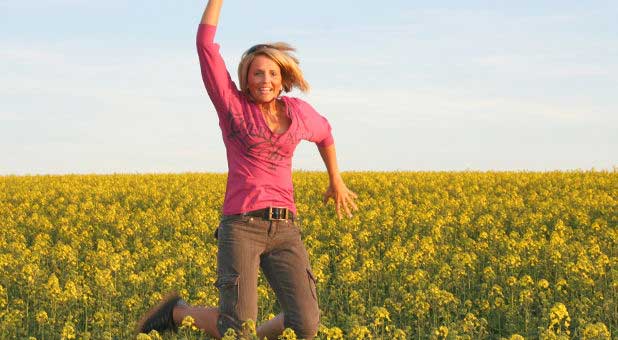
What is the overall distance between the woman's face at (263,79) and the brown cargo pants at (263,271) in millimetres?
973

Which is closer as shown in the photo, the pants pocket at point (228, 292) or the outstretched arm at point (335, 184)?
the pants pocket at point (228, 292)

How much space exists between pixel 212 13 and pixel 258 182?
4.39ft

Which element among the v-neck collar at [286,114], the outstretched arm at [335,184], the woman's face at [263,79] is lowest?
the outstretched arm at [335,184]

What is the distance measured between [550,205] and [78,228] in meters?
11.6

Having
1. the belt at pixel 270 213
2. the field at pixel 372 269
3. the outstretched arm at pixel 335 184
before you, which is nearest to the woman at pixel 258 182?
the belt at pixel 270 213

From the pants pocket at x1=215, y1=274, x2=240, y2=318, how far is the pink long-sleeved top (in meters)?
0.50

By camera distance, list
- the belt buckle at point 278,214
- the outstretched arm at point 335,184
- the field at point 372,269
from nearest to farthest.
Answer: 1. the belt buckle at point 278,214
2. the outstretched arm at point 335,184
3. the field at point 372,269

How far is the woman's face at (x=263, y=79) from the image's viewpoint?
6336mm

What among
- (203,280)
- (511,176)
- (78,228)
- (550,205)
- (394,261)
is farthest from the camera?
(511,176)

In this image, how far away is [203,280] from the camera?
37.9 ft

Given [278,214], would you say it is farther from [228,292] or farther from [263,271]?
[228,292]

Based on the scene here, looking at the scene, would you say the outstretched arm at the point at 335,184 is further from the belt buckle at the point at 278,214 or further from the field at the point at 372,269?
the field at the point at 372,269

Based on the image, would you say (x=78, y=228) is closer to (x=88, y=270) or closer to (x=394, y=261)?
(x=88, y=270)

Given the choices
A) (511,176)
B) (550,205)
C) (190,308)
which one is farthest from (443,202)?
(190,308)
